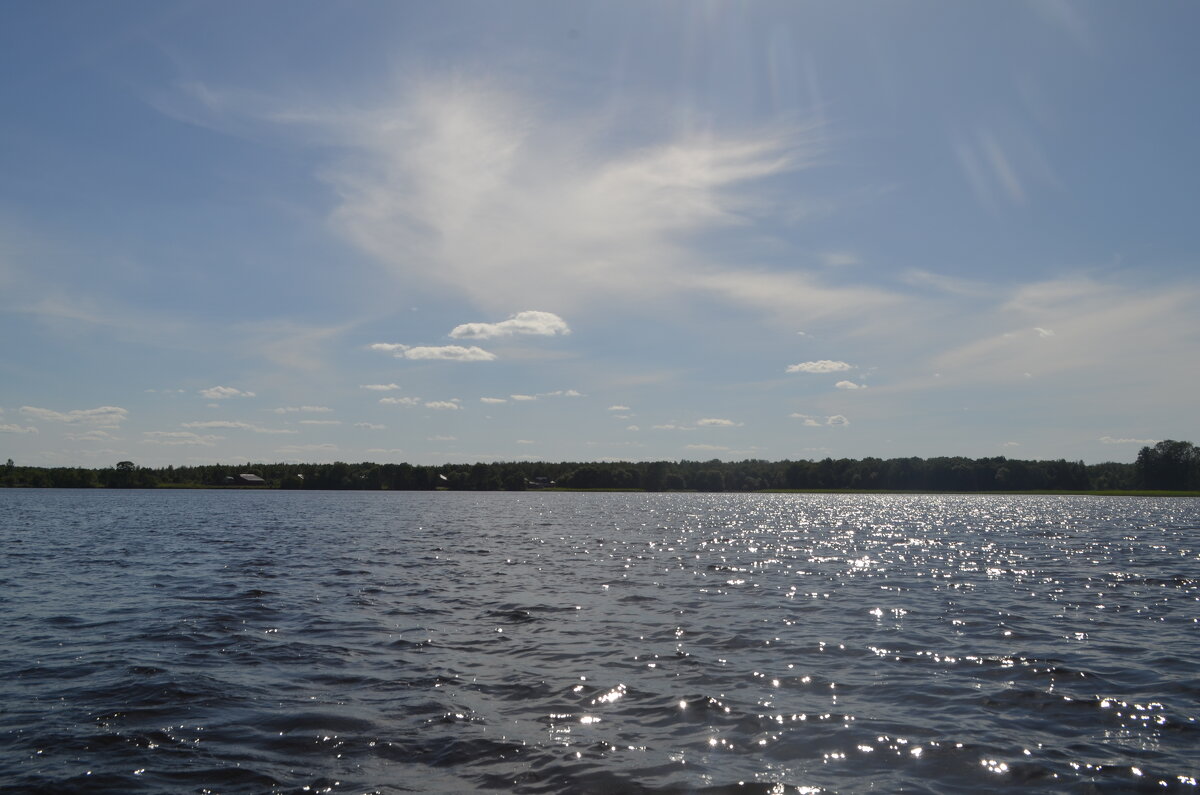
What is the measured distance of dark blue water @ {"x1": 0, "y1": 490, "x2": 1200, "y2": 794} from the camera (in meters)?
11.5

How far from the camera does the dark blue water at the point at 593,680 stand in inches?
454

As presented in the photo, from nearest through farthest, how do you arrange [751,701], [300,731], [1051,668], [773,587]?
[300,731] < [751,701] < [1051,668] < [773,587]

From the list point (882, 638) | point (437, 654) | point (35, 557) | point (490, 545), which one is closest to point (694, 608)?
point (882, 638)

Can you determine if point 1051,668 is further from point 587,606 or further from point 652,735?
point 587,606

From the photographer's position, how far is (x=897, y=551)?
50.9 meters

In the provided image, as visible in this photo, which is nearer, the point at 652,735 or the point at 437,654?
the point at 652,735

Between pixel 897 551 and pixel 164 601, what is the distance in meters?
43.1

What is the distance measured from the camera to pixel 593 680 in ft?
54.7

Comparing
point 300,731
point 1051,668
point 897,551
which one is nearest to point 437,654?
point 300,731

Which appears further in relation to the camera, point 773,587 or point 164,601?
point 773,587

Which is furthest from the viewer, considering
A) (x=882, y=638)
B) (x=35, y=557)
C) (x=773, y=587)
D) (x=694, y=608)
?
(x=35, y=557)

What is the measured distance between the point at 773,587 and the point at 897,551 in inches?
902

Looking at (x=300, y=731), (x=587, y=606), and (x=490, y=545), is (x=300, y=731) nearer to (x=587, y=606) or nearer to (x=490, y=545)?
(x=587, y=606)

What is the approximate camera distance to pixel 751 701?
1528 centimetres
